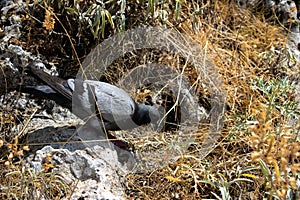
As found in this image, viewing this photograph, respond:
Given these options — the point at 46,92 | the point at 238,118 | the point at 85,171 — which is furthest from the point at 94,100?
the point at 238,118

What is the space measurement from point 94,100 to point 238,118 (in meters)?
1.08

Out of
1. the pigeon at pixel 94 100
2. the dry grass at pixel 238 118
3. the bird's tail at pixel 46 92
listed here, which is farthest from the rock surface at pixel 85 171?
the bird's tail at pixel 46 92

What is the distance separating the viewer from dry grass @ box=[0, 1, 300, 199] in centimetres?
268

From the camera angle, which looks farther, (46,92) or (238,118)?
(238,118)

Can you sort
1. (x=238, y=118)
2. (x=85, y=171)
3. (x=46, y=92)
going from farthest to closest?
(x=238, y=118) < (x=46, y=92) < (x=85, y=171)

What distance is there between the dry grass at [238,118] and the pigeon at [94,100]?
0.21 m

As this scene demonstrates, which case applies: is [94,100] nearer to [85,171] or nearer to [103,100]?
[103,100]

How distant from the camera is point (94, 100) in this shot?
335 cm

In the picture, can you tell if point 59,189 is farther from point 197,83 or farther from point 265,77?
point 265,77

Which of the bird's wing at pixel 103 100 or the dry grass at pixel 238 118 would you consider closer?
the dry grass at pixel 238 118

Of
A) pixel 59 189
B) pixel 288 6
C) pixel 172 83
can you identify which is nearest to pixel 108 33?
pixel 172 83

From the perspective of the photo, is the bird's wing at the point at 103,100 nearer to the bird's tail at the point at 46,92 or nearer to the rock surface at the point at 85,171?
the bird's tail at the point at 46,92

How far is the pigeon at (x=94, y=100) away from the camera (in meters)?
3.27

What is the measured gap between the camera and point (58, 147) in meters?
3.13
